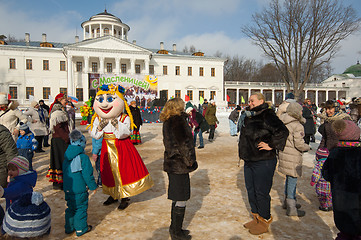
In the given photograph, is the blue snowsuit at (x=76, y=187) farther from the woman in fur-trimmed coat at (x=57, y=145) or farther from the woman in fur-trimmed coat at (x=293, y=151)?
the woman in fur-trimmed coat at (x=293, y=151)

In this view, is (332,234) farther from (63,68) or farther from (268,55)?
(63,68)

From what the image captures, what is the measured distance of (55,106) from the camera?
5.08 meters

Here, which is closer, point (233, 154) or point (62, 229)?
point (62, 229)

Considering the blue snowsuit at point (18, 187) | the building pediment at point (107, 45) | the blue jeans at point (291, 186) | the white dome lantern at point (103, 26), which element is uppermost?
the white dome lantern at point (103, 26)

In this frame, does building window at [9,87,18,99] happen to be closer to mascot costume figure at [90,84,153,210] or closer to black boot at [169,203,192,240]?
mascot costume figure at [90,84,153,210]

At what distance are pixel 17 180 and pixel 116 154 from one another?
4.50 feet

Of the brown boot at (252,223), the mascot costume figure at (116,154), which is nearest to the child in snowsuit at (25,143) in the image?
the mascot costume figure at (116,154)

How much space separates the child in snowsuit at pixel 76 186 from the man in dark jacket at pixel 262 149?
6.96 feet

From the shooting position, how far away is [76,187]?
10.1 feet

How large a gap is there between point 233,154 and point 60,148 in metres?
5.46

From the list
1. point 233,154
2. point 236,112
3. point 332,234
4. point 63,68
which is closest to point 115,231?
point 332,234

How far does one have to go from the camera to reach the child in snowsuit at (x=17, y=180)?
2.87m

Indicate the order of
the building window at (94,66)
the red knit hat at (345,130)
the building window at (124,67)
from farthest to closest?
the building window at (124,67), the building window at (94,66), the red knit hat at (345,130)

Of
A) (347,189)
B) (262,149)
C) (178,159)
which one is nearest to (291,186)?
(262,149)
